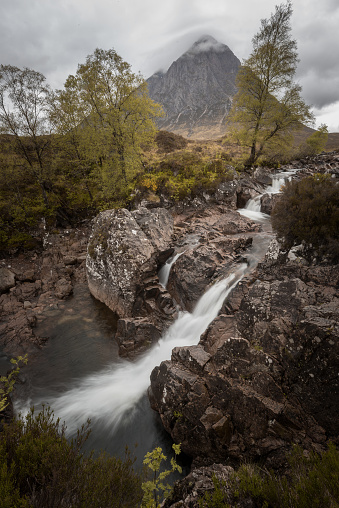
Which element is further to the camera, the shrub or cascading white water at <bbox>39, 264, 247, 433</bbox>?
the shrub

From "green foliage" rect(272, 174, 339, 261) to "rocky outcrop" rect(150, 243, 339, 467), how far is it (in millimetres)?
883

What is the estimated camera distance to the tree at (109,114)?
56.5ft

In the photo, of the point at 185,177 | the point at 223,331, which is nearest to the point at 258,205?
the point at 185,177

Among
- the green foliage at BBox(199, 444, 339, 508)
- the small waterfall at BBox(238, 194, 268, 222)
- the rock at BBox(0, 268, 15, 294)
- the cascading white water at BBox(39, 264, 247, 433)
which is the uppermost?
the small waterfall at BBox(238, 194, 268, 222)

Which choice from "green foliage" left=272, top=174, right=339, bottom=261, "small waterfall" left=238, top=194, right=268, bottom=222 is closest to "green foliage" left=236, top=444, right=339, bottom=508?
"green foliage" left=272, top=174, right=339, bottom=261

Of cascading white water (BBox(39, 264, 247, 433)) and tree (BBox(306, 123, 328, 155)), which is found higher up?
tree (BBox(306, 123, 328, 155))

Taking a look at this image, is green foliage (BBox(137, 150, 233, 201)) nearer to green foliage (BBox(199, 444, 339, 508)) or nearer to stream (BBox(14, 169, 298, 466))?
stream (BBox(14, 169, 298, 466))

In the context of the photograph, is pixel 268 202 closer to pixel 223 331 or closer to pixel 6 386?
pixel 223 331

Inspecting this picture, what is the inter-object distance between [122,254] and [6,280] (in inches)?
345

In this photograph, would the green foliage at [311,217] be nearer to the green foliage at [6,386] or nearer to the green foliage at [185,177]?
the green foliage at [6,386]

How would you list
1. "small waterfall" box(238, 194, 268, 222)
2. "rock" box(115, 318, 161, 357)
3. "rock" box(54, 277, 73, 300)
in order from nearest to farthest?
"rock" box(115, 318, 161, 357) < "rock" box(54, 277, 73, 300) < "small waterfall" box(238, 194, 268, 222)

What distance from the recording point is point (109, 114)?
17.5 m

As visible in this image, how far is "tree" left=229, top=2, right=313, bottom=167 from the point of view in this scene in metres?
19.2

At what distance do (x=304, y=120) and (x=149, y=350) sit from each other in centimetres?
2427
